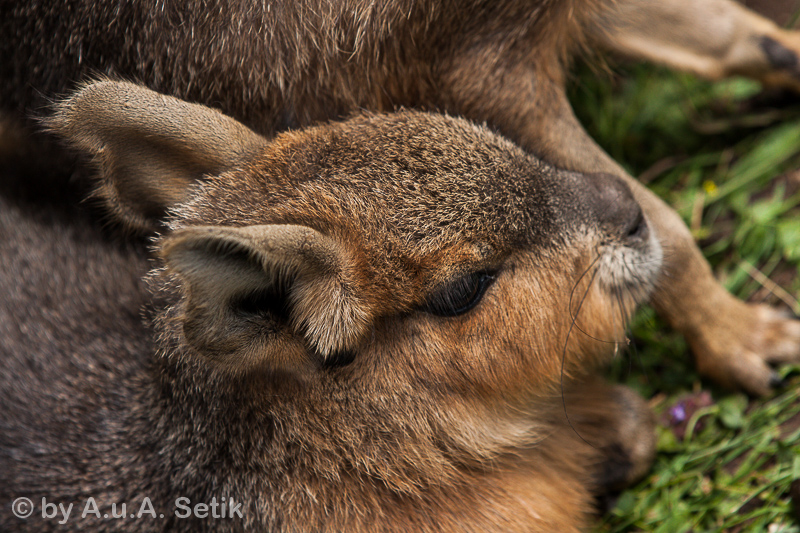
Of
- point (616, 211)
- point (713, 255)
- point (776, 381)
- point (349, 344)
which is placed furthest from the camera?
point (713, 255)

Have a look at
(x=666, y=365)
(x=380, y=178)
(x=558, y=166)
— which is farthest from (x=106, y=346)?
(x=666, y=365)

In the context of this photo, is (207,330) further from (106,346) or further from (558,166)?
(558,166)

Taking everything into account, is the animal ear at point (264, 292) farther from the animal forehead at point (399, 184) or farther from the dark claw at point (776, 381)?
the dark claw at point (776, 381)

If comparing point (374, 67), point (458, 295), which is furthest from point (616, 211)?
point (374, 67)

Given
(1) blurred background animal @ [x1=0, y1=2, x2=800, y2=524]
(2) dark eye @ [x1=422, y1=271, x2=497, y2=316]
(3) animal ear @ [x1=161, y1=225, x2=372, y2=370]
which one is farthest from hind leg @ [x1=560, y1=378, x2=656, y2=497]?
(3) animal ear @ [x1=161, y1=225, x2=372, y2=370]

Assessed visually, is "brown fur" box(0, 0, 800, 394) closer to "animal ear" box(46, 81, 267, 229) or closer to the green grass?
the green grass

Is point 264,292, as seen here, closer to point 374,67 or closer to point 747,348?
point 374,67
